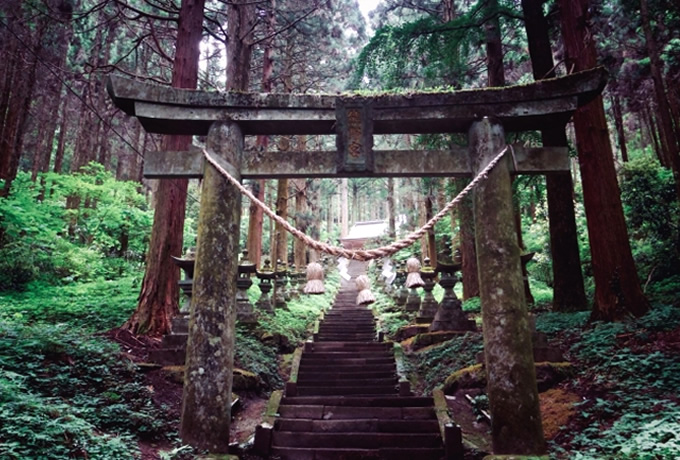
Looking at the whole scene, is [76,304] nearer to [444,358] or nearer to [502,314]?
[444,358]

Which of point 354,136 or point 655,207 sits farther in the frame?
point 655,207

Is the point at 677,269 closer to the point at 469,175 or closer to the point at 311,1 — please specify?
the point at 469,175

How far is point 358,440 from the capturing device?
15.1 ft

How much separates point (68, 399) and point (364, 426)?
3284mm

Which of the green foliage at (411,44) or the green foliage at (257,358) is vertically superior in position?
the green foliage at (411,44)

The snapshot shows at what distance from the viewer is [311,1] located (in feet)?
49.8

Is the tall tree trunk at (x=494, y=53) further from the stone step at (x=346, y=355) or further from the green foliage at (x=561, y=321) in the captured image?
the stone step at (x=346, y=355)

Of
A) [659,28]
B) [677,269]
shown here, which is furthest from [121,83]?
[659,28]

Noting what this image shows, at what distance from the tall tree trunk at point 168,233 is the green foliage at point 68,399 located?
3.33 ft

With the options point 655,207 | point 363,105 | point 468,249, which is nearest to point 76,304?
point 363,105

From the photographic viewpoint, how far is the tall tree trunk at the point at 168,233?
6.99 metres

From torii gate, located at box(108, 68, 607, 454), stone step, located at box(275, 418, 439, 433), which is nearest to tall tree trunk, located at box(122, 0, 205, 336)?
torii gate, located at box(108, 68, 607, 454)

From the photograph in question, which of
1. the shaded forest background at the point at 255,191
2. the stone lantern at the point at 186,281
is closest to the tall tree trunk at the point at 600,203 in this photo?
the shaded forest background at the point at 255,191

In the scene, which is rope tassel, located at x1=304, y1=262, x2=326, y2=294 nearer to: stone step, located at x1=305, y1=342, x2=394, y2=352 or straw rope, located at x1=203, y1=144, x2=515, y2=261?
straw rope, located at x1=203, y1=144, x2=515, y2=261
